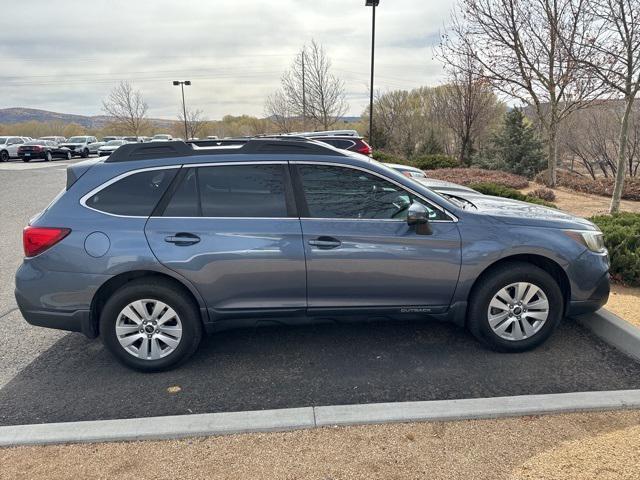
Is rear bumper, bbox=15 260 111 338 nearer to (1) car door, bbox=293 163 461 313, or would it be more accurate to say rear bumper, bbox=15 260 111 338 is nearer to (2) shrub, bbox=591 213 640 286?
(1) car door, bbox=293 163 461 313

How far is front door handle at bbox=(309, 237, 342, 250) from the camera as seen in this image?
328 centimetres

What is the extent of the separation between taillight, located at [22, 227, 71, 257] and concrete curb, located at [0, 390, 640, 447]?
1.24m

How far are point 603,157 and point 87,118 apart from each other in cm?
14262

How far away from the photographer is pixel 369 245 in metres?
3.32

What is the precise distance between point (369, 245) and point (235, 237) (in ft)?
3.32

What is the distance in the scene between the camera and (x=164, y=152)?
3459mm

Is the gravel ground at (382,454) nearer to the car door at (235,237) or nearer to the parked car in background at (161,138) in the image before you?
the car door at (235,237)

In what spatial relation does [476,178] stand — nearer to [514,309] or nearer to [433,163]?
[433,163]

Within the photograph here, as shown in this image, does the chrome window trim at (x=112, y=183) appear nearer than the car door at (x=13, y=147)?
Yes

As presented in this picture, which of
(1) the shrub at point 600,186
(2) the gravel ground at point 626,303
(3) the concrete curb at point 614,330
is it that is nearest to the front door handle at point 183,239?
(3) the concrete curb at point 614,330

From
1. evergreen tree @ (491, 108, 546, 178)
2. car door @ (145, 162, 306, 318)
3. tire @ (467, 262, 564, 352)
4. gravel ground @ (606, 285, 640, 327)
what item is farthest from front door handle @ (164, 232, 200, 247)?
evergreen tree @ (491, 108, 546, 178)

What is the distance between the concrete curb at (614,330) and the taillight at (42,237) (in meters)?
4.42

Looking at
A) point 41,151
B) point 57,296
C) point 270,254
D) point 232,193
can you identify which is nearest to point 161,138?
point 41,151

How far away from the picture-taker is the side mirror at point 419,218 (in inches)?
128
